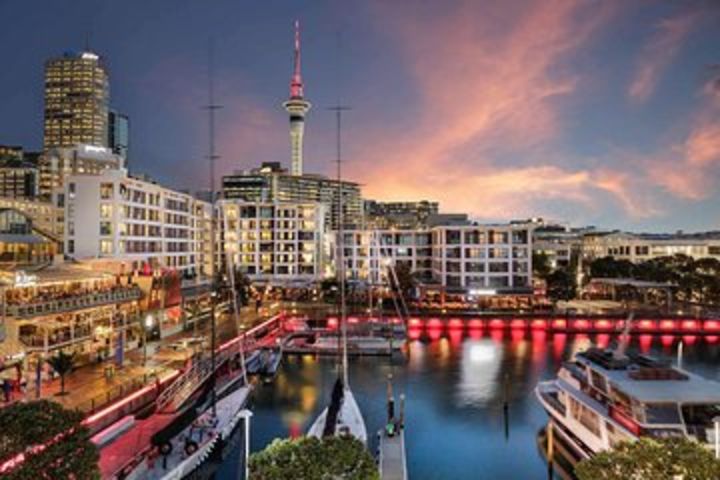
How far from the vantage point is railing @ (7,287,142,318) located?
3284 centimetres

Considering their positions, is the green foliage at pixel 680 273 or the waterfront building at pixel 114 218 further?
the green foliage at pixel 680 273

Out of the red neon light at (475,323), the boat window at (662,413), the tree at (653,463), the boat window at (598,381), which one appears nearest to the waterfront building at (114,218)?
the red neon light at (475,323)

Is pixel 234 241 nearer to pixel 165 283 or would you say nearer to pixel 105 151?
pixel 105 151

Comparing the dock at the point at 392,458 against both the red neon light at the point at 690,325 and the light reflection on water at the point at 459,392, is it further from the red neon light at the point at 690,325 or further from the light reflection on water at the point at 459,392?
the red neon light at the point at 690,325

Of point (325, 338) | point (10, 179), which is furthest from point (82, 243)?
point (10, 179)

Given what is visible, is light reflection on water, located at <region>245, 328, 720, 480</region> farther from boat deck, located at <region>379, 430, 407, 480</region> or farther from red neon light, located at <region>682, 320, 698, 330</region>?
boat deck, located at <region>379, 430, 407, 480</region>

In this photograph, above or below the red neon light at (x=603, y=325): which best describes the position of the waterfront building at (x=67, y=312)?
above

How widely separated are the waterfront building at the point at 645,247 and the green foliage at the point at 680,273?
14.1 metres

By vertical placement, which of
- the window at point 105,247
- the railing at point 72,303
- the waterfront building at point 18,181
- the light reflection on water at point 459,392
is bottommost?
the light reflection on water at point 459,392

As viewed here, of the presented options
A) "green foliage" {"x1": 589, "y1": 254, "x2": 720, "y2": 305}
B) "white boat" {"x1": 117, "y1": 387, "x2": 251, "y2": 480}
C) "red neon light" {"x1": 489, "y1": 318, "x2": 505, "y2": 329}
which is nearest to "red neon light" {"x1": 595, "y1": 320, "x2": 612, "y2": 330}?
"red neon light" {"x1": 489, "y1": 318, "x2": 505, "y2": 329}

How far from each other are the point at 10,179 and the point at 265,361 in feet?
495

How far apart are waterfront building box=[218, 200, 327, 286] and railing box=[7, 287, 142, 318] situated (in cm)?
4976

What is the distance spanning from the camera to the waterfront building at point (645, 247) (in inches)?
5202

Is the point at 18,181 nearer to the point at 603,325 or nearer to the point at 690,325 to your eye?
the point at 603,325
